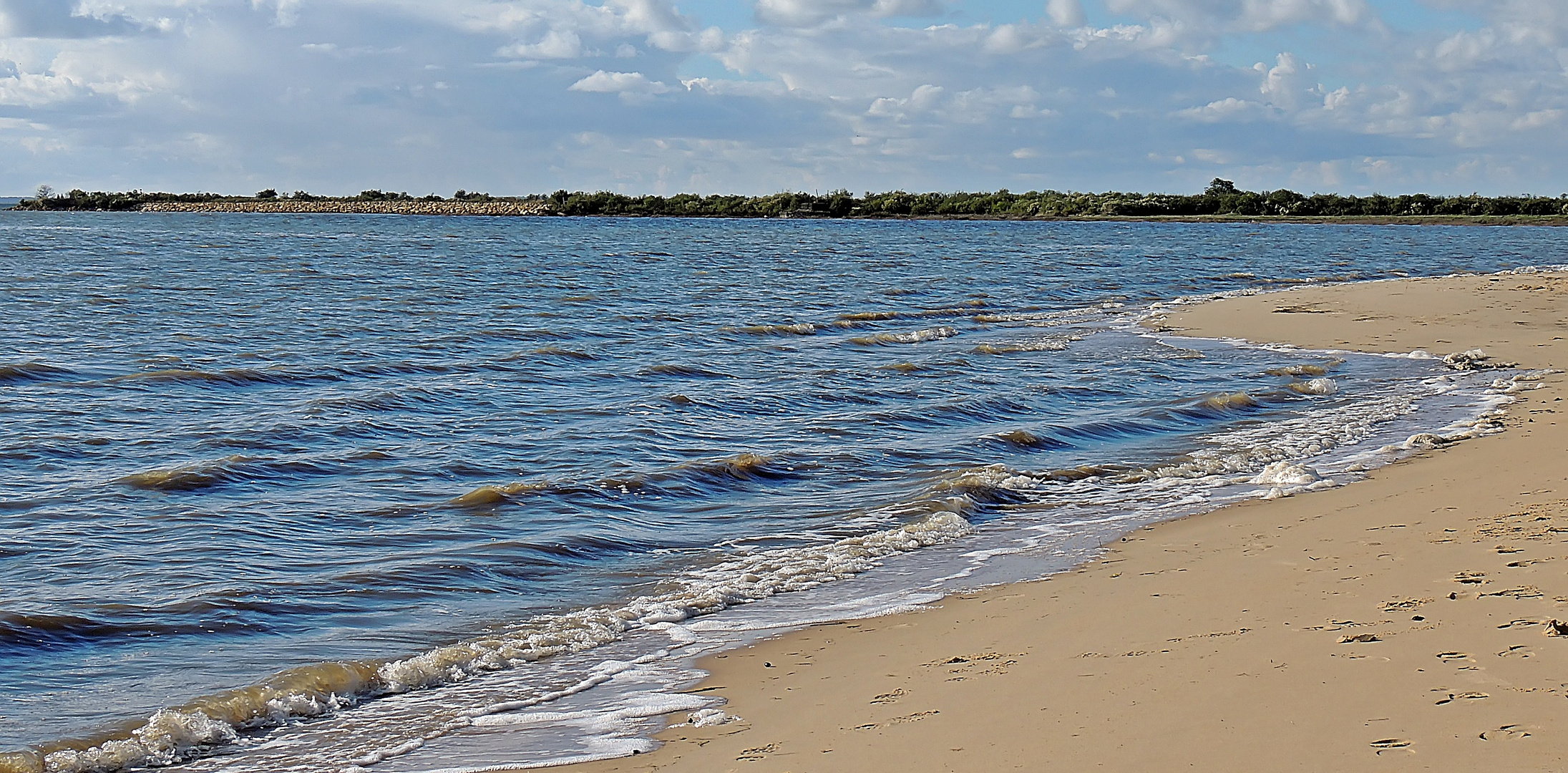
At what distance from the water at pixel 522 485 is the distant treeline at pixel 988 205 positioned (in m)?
85.4

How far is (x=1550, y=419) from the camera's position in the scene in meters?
10.8

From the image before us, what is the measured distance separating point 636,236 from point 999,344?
147 feet

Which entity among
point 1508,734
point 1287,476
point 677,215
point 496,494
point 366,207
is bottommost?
point 496,494

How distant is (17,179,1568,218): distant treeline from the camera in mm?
98375

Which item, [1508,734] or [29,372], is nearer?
[1508,734]

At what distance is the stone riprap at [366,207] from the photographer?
118 m

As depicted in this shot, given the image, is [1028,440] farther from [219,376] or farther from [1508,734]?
[219,376]

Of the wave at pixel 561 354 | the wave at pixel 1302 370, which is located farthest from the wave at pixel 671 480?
the wave at pixel 1302 370

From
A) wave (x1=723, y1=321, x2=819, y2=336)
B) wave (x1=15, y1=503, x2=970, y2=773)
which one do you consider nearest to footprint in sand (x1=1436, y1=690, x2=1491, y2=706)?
wave (x1=15, y1=503, x2=970, y2=773)

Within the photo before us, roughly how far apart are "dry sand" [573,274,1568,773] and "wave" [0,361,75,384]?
1147 centimetres

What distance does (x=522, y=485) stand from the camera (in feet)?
29.2

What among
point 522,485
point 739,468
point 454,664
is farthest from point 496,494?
point 454,664

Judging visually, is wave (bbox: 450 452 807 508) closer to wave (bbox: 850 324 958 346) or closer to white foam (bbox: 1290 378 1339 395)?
white foam (bbox: 1290 378 1339 395)

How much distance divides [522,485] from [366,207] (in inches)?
4976
